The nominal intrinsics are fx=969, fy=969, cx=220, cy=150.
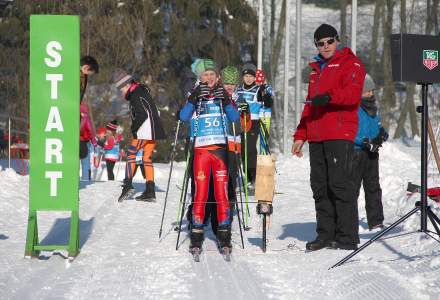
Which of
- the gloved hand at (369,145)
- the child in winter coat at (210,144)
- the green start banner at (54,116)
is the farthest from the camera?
the gloved hand at (369,145)

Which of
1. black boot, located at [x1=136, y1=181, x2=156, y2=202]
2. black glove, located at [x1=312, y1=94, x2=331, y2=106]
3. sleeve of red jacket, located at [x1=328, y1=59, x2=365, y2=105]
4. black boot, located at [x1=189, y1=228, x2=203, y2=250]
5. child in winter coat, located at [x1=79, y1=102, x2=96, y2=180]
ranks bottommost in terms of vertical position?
black boot, located at [x1=136, y1=181, x2=156, y2=202]

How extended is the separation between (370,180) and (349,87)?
8.03 feet

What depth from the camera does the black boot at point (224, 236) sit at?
27.1 feet

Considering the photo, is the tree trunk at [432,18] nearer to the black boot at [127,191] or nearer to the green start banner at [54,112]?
the black boot at [127,191]

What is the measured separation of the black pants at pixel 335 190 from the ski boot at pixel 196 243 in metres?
1.04

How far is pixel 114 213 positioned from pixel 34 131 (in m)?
3.93

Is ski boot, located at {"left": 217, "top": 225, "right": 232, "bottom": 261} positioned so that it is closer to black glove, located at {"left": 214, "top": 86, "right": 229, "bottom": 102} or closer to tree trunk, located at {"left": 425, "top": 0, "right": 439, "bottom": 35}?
black glove, located at {"left": 214, "top": 86, "right": 229, "bottom": 102}

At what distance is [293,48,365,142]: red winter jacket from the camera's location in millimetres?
7934

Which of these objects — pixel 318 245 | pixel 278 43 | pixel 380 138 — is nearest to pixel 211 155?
pixel 318 245

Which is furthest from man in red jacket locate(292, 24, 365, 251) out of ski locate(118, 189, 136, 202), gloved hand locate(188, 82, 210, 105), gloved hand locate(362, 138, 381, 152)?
ski locate(118, 189, 136, 202)

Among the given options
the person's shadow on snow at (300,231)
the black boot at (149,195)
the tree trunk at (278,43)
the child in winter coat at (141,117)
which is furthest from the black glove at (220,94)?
the tree trunk at (278,43)

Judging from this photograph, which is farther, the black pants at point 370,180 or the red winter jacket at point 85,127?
the red winter jacket at point 85,127

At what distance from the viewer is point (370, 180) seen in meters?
10.2

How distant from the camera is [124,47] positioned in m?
36.1
